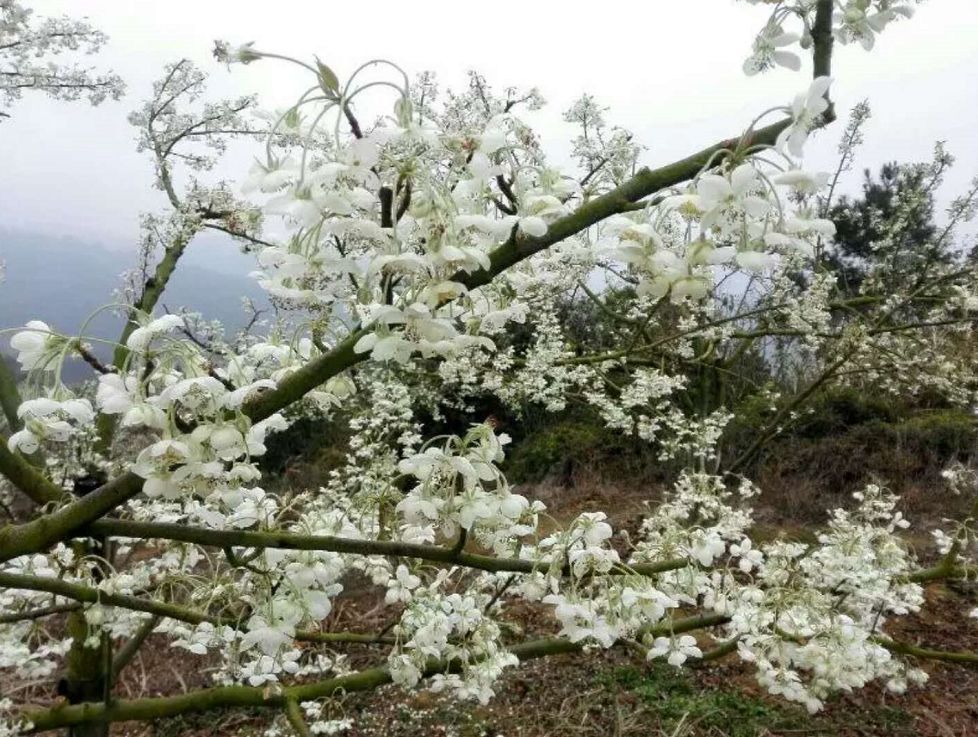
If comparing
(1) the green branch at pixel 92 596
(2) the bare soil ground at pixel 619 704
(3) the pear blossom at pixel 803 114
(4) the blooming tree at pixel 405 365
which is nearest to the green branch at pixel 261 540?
(4) the blooming tree at pixel 405 365

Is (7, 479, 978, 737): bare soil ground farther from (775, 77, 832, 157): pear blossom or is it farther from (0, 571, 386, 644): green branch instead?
(775, 77, 832, 157): pear blossom

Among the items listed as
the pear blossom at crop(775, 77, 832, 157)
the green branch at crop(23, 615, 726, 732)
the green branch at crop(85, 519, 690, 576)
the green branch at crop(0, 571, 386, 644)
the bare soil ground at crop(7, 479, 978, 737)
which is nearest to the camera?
the pear blossom at crop(775, 77, 832, 157)

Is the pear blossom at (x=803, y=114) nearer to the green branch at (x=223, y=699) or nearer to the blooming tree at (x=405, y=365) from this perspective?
the blooming tree at (x=405, y=365)

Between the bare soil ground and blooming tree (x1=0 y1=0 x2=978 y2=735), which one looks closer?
blooming tree (x1=0 y1=0 x2=978 y2=735)

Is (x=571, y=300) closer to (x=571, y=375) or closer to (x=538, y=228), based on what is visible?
(x=571, y=375)

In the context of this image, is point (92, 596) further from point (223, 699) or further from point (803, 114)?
point (803, 114)

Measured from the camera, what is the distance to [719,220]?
109 centimetres

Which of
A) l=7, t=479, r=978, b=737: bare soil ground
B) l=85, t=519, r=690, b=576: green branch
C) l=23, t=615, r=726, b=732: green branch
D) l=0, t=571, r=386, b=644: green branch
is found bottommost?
l=7, t=479, r=978, b=737: bare soil ground

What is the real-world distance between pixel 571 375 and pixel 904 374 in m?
3.74

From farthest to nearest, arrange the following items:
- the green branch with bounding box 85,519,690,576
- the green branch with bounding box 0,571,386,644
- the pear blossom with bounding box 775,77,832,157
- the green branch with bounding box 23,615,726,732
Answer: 1. the green branch with bounding box 23,615,726,732
2. the green branch with bounding box 0,571,386,644
3. the green branch with bounding box 85,519,690,576
4. the pear blossom with bounding box 775,77,832,157

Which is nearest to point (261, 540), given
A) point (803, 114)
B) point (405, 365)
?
point (405, 365)

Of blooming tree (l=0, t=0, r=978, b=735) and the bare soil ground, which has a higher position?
blooming tree (l=0, t=0, r=978, b=735)

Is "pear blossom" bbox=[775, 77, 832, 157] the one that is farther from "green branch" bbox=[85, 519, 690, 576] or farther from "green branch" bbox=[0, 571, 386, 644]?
"green branch" bbox=[0, 571, 386, 644]

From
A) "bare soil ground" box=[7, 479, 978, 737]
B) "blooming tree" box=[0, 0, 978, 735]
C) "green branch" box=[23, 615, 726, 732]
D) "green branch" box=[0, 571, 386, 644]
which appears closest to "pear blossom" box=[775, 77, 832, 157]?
"blooming tree" box=[0, 0, 978, 735]
